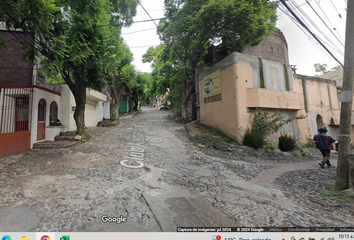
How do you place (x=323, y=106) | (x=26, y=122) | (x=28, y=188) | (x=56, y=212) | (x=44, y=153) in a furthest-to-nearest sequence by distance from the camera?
(x=323, y=106), (x=26, y=122), (x=44, y=153), (x=28, y=188), (x=56, y=212)

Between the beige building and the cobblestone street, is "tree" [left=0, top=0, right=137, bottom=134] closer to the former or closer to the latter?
the cobblestone street

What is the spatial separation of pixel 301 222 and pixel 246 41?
35.5 feet

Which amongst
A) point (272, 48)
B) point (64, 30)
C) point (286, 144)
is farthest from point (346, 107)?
point (272, 48)

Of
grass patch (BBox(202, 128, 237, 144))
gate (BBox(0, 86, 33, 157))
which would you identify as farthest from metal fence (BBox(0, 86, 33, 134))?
grass patch (BBox(202, 128, 237, 144))

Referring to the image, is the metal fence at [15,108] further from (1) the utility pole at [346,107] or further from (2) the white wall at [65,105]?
(1) the utility pole at [346,107]

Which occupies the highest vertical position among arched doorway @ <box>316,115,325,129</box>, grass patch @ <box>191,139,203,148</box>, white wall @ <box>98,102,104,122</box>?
white wall @ <box>98,102,104,122</box>

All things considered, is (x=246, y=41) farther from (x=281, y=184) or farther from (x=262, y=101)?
(x=281, y=184)

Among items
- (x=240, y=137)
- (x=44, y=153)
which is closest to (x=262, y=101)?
(x=240, y=137)

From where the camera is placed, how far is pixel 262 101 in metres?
8.25

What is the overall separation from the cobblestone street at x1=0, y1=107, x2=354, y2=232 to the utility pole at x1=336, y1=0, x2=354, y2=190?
39cm

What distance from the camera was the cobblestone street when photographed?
2.42 m

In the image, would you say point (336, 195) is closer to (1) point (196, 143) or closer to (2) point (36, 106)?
(1) point (196, 143)

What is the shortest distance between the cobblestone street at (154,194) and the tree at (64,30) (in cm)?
326

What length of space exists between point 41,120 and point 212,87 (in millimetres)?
9442
